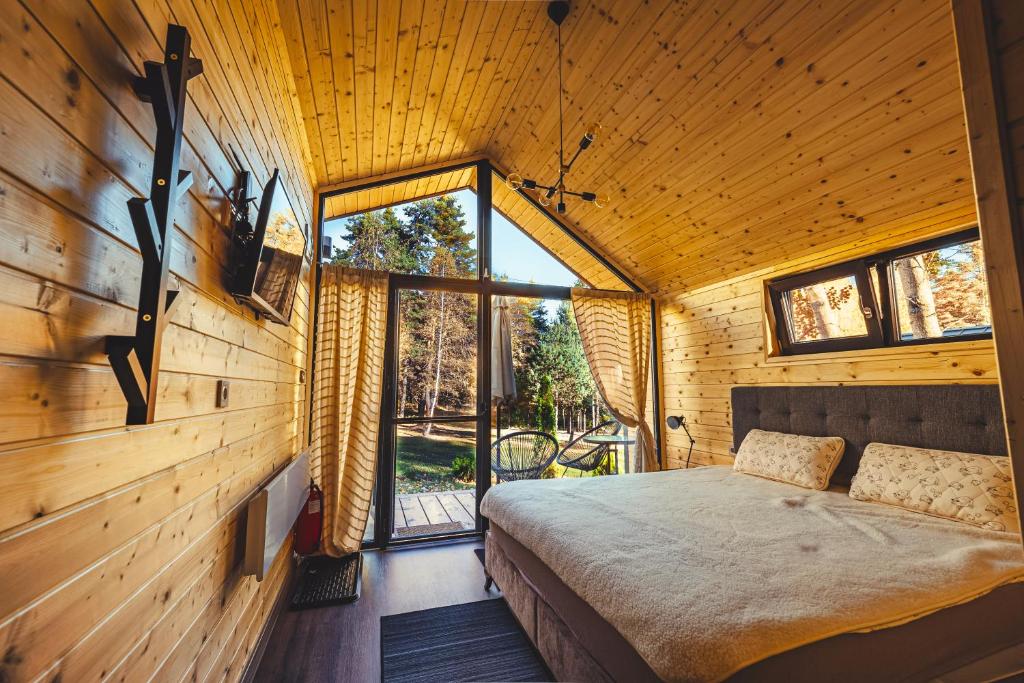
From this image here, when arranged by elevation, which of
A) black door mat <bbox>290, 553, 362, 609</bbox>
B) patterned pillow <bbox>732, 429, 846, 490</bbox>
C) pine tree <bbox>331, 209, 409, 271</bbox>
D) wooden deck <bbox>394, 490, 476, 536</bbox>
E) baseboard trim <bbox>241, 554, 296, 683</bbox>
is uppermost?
pine tree <bbox>331, 209, 409, 271</bbox>

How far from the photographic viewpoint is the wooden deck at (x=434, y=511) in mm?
3748

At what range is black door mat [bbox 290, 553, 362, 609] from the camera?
272cm

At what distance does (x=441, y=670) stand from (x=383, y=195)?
3412 millimetres

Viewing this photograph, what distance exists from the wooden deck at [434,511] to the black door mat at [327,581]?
1.49ft

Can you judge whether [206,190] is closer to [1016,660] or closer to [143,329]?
[143,329]

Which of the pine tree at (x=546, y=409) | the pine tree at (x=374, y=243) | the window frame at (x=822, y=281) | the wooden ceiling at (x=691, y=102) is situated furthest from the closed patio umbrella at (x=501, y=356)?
the window frame at (x=822, y=281)

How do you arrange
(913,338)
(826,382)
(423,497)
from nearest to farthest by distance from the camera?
1. (913,338)
2. (826,382)
3. (423,497)

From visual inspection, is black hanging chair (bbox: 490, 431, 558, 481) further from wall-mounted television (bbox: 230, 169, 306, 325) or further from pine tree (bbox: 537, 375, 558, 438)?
wall-mounted television (bbox: 230, 169, 306, 325)

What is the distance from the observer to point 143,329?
33.3 inches

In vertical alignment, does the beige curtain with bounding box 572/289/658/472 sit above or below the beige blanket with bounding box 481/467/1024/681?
above

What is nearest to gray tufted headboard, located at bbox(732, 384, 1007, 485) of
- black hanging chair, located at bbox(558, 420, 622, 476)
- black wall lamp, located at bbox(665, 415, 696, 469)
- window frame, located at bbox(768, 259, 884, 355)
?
window frame, located at bbox(768, 259, 884, 355)

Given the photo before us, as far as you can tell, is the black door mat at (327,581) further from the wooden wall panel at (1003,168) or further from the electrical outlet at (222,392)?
the wooden wall panel at (1003,168)

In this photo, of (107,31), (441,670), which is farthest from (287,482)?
(107,31)

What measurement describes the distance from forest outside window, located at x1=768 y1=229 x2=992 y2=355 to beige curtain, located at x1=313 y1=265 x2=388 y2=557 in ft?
10.4
